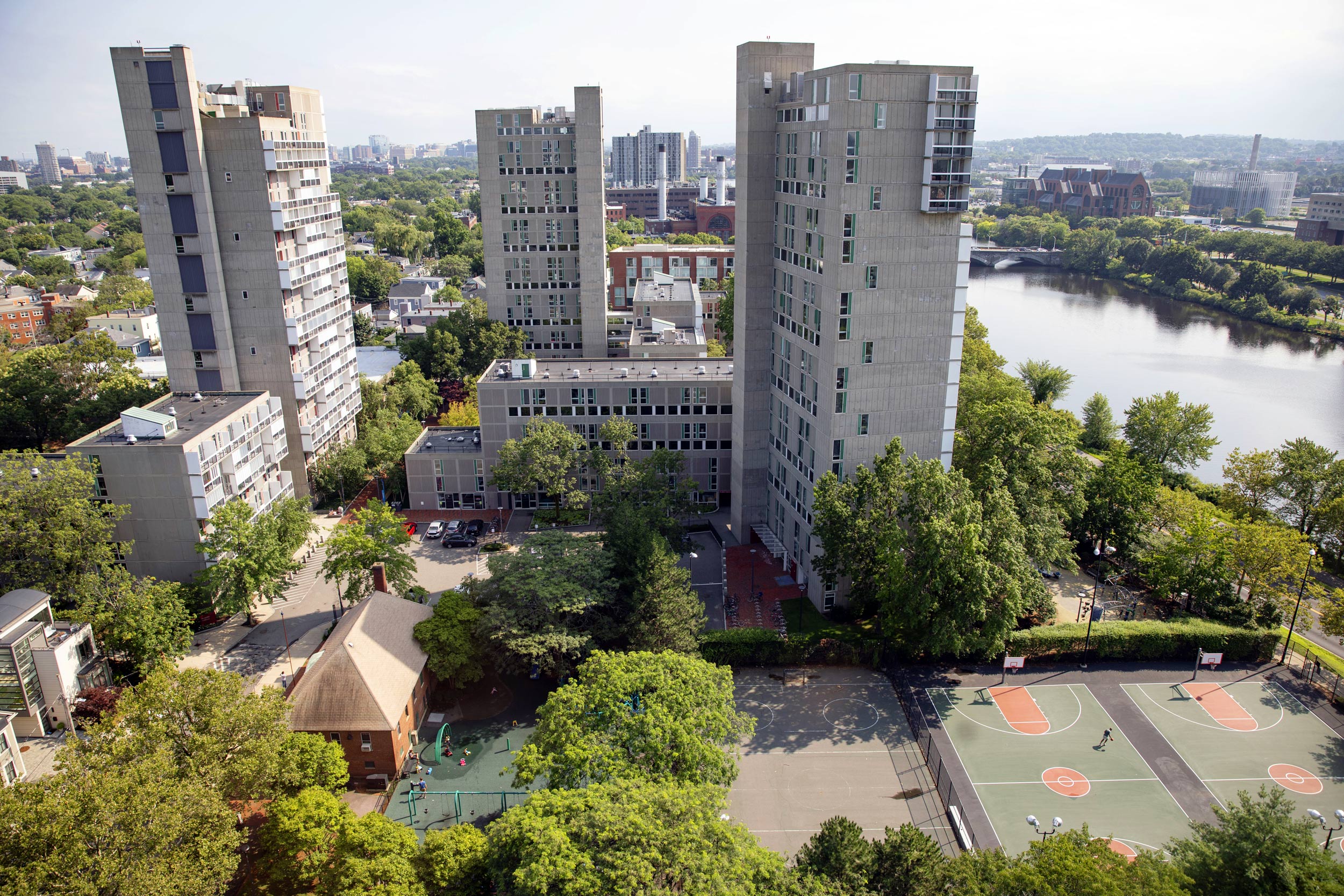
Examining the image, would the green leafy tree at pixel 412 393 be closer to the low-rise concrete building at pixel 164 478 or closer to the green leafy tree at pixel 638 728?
the low-rise concrete building at pixel 164 478

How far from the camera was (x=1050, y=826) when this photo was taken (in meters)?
32.3

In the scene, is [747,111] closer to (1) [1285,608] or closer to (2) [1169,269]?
(1) [1285,608]

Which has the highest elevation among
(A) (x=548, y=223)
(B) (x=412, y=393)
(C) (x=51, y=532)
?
(A) (x=548, y=223)

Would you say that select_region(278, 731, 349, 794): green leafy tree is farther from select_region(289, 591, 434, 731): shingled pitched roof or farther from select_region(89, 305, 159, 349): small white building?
select_region(89, 305, 159, 349): small white building

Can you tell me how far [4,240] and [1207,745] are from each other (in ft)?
649

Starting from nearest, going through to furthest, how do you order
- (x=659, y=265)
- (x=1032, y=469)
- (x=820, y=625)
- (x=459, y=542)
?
(x=1032, y=469), (x=820, y=625), (x=459, y=542), (x=659, y=265)

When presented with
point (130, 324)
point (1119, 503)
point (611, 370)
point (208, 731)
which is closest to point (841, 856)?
point (208, 731)

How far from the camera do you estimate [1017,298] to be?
14725cm

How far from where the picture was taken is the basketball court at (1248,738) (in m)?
34.5

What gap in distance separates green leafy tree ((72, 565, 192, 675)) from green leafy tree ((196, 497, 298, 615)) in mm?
2219

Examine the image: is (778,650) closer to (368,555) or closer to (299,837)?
(368,555)

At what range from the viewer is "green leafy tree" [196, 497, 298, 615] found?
42531 millimetres

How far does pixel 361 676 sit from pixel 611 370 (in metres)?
31.9

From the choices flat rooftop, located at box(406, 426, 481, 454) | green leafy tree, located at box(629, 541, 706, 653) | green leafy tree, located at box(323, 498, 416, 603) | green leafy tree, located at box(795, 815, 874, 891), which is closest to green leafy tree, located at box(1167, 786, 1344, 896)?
green leafy tree, located at box(795, 815, 874, 891)
